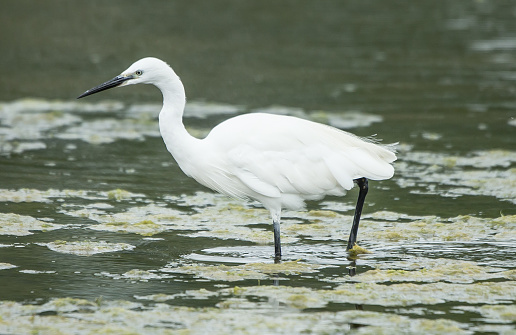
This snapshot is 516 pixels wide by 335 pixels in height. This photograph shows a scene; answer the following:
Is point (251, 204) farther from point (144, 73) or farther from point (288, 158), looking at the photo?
point (144, 73)

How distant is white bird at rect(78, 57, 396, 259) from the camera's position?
661 centimetres

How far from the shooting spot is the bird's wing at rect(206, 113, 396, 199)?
→ 21.7ft

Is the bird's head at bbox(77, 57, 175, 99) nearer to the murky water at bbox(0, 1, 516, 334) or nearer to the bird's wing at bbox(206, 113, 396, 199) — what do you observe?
the bird's wing at bbox(206, 113, 396, 199)

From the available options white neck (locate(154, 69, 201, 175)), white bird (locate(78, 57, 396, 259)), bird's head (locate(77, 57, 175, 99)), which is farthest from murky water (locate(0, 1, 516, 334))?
bird's head (locate(77, 57, 175, 99))

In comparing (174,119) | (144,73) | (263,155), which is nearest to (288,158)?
(263,155)

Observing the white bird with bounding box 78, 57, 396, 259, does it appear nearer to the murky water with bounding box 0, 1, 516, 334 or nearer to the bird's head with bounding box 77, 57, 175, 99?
the bird's head with bounding box 77, 57, 175, 99

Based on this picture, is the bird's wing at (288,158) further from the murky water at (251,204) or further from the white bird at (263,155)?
the murky water at (251,204)

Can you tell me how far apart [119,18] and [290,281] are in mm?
16105

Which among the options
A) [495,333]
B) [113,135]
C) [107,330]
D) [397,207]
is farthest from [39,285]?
[113,135]

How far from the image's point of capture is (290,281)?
6.11 m

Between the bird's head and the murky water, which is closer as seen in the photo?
the murky water

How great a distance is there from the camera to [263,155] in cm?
661

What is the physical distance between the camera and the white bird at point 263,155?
6609 millimetres

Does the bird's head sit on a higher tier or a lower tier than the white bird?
higher
